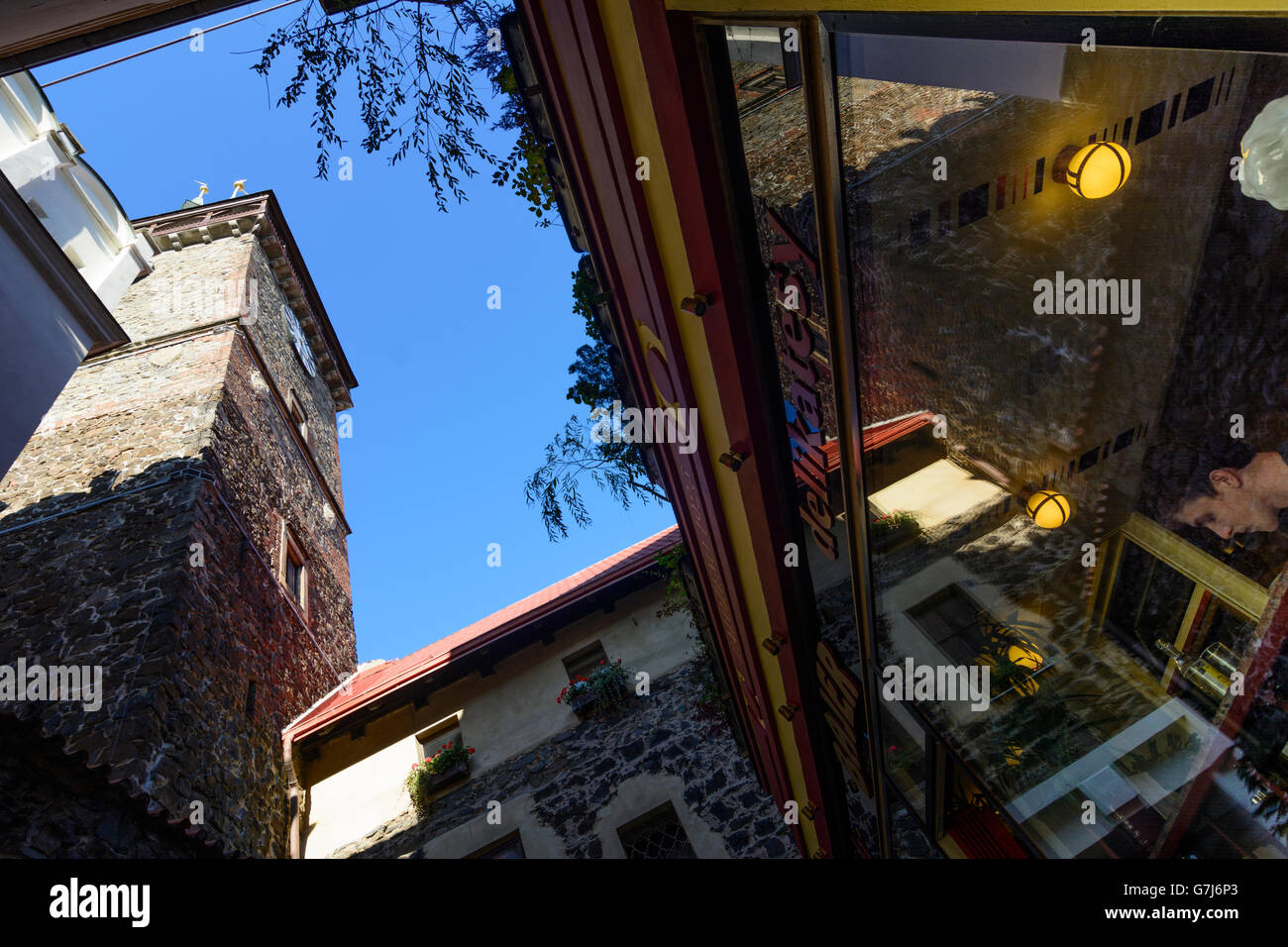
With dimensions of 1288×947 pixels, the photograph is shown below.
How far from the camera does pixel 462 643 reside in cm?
1071

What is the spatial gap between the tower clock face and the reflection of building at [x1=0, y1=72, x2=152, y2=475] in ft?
23.1

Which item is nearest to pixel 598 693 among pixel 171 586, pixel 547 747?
pixel 547 747

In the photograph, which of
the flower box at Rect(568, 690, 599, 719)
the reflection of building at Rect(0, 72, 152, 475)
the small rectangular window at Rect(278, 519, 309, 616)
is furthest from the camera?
the small rectangular window at Rect(278, 519, 309, 616)

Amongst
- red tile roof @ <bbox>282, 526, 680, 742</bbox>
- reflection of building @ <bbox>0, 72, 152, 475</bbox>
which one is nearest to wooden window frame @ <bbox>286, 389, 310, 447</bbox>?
reflection of building @ <bbox>0, 72, 152, 475</bbox>

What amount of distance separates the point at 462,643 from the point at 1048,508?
9569 millimetres

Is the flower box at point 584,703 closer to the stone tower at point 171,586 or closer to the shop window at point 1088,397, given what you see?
the stone tower at point 171,586

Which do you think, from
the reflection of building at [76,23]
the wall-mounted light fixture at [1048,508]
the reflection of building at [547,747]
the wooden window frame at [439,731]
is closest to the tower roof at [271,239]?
the reflection of building at [547,747]

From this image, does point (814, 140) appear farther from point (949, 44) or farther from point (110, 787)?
point (110, 787)

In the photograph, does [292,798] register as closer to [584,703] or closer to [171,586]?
[171,586]

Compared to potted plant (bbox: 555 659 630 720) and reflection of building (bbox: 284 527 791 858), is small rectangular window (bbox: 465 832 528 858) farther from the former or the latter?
potted plant (bbox: 555 659 630 720)

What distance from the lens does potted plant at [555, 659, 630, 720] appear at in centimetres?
984

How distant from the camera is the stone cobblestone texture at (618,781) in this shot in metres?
8.21

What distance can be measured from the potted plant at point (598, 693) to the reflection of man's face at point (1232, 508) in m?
8.77
